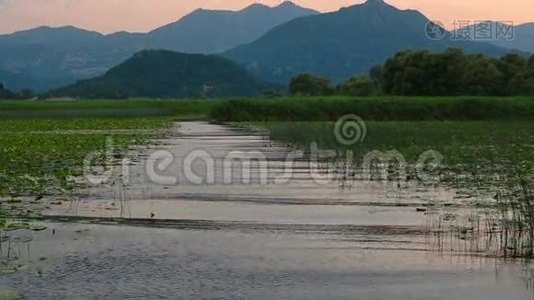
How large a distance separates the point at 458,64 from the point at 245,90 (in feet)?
240

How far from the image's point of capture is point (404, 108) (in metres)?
51.6

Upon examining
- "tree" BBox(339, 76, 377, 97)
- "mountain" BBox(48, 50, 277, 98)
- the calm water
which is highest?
"mountain" BBox(48, 50, 277, 98)

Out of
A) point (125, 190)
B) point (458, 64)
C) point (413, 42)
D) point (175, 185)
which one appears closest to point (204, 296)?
point (125, 190)

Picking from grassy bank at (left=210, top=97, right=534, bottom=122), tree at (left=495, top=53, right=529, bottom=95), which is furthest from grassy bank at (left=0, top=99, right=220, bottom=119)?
tree at (left=495, top=53, right=529, bottom=95)

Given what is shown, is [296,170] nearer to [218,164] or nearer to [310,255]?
[218,164]

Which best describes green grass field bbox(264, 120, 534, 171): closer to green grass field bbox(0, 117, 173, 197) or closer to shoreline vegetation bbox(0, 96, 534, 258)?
shoreline vegetation bbox(0, 96, 534, 258)

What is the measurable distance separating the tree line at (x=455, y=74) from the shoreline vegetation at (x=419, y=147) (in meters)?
6.32

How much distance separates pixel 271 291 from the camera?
716cm

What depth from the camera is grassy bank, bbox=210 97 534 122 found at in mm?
49312

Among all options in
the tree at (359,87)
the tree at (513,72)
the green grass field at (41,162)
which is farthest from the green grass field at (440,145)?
the tree at (359,87)

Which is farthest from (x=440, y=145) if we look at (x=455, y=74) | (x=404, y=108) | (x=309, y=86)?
(x=309, y=86)

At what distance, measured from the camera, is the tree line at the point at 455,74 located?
185ft
